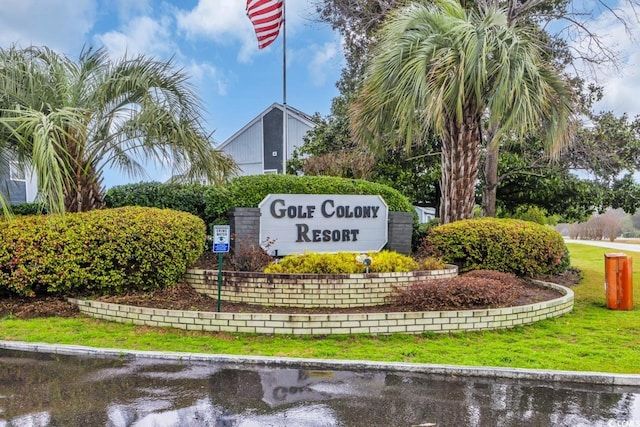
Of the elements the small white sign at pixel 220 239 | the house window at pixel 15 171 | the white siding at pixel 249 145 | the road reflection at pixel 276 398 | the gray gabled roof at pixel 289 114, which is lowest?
the road reflection at pixel 276 398

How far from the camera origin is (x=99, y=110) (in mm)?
7656

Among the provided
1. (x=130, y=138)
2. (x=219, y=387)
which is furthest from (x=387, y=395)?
(x=130, y=138)

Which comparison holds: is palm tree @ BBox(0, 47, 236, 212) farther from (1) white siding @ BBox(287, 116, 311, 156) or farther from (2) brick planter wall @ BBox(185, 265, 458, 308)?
(1) white siding @ BBox(287, 116, 311, 156)

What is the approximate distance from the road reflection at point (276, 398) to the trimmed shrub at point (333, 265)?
8.67 feet

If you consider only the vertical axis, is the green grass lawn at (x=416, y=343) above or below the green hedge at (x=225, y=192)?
below

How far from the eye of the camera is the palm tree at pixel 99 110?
7320mm

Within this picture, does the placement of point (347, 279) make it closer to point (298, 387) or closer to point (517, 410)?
point (298, 387)

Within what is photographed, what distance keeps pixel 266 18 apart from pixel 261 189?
282 inches

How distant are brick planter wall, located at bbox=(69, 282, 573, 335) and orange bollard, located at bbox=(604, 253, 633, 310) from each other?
294 centimetres

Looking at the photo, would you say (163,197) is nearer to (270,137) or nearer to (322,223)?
(322,223)

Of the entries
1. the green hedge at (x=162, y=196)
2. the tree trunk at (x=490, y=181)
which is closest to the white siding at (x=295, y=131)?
the tree trunk at (x=490, y=181)

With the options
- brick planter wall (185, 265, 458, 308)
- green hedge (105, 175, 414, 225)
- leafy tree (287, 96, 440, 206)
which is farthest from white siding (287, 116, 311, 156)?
brick planter wall (185, 265, 458, 308)

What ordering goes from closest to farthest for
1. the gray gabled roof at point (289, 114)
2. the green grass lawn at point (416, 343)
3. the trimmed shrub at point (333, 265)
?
the green grass lawn at point (416, 343), the trimmed shrub at point (333, 265), the gray gabled roof at point (289, 114)

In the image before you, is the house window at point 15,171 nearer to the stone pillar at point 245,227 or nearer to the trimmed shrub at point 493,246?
the stone pillar at point 245,227
